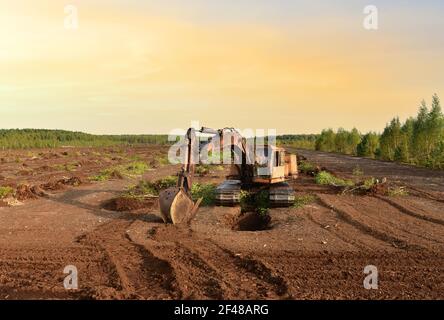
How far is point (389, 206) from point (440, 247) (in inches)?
238

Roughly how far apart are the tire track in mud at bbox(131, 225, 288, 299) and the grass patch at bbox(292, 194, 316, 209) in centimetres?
535

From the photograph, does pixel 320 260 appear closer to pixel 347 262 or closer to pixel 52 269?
pixel 347 262

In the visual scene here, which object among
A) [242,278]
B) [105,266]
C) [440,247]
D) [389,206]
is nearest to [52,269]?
[105,266]

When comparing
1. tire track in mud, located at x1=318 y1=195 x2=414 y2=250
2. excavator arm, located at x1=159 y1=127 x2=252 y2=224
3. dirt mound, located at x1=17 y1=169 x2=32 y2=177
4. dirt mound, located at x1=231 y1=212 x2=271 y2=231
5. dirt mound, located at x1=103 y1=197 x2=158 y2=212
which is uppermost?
excavator arm, located at x1=159 y1=127 x2=252 y2=224

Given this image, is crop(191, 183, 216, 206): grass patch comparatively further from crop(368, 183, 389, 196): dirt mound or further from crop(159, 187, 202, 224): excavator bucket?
crop(368, 183, 389, 196): dirt mound

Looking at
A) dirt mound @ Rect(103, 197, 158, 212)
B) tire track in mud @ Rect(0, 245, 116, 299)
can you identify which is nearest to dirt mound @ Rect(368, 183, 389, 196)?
dirt mound @ Rect(103, 197, 158, 212)

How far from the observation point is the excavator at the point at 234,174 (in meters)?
12.5

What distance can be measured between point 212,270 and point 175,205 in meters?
4.34

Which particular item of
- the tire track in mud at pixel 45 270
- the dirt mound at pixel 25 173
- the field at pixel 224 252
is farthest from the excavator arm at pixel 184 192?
the dirt mound at pixel 25 173

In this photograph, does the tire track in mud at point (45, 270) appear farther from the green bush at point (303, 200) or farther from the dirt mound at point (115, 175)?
the dirt mound at point (115, 175)

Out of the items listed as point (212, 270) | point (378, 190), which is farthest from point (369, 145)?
point (212, 270)

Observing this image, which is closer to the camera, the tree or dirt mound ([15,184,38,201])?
dirt mound ([15,184,38,201])

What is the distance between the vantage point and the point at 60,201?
1820 cm

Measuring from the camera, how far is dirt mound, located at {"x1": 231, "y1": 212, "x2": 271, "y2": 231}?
13.9 meters
